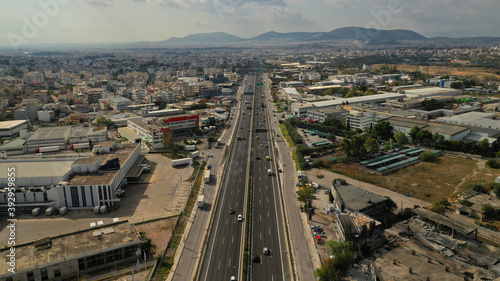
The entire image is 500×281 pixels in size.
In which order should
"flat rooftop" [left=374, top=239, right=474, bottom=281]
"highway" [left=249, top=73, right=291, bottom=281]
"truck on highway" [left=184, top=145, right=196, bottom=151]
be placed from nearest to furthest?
"flat rooftop" [left=374, top=239, right=474, bottom=281] → "highway" [left=249, top=73, right=291, bottom=281] → "truck on highway" [left=184, top=145, right=196, bottom=151]

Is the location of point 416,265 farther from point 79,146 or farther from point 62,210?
point 79,146

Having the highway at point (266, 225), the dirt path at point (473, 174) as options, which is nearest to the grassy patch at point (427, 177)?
the dirt path at point (473, 174)

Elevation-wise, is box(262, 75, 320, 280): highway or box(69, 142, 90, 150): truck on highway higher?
box(69, 142, 90, 150): truck on highway

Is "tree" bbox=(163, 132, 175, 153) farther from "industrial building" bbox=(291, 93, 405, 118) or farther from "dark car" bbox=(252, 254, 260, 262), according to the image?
"industrial building" bbox=(291, 93, 405, 118)

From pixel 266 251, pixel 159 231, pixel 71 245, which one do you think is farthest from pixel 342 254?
pixel 71 245

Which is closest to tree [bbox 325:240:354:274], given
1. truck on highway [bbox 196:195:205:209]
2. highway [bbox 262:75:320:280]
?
highway [bbox 262:75:320:280]

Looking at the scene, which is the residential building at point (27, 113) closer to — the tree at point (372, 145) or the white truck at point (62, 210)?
the white truck at point (62, 210)

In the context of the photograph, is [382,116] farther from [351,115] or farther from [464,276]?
[464,276]
